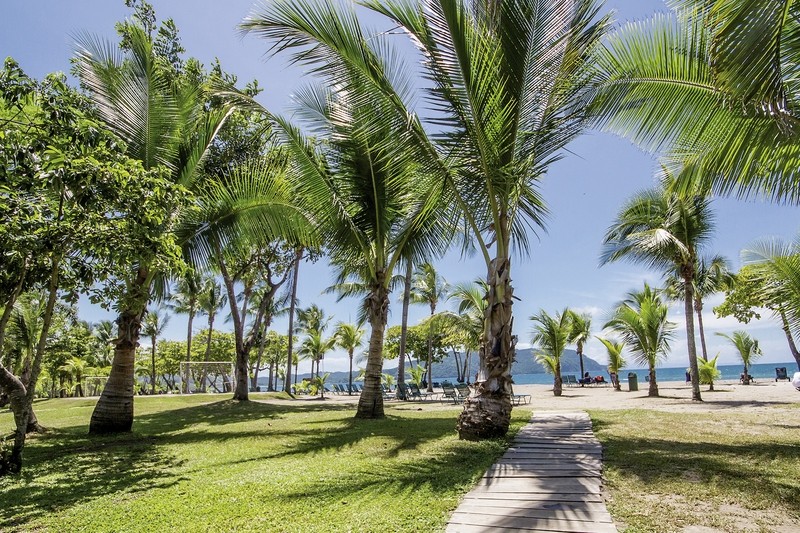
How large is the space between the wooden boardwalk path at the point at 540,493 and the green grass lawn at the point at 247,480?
236 mm

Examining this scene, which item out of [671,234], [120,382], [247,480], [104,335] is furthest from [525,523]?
[104,335]

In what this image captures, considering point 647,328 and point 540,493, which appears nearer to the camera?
point 540,493

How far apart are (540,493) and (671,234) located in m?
13.6

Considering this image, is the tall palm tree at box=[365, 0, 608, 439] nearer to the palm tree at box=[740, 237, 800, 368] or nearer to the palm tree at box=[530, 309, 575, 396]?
the palm tree at box=[740, 237, 800, 368]

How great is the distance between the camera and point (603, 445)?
696 cm

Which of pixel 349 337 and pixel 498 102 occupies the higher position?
→ pixel 498 102

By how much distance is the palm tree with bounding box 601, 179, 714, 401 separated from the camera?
1536cm

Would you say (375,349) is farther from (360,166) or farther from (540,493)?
(540,493)

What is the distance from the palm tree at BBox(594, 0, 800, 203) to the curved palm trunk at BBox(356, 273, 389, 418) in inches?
261

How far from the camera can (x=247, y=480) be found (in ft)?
18.2

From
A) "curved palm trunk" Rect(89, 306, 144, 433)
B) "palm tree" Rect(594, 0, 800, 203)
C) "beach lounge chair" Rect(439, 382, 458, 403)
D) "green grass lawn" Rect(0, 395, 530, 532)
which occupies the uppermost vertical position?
"palm tree" Rect(594, 0, 800, 203)

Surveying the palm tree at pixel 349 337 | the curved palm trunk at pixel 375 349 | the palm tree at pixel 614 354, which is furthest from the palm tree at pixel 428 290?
the curved palm trunk at pixel 375 349

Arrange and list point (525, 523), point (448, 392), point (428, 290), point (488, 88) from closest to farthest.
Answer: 1. point (525, 523)
2. point (488, 88)
3. point (448, 392)
4. point (428, 290)

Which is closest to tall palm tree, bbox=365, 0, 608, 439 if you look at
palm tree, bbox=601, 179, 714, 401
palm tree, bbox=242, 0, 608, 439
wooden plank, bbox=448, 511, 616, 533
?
palm tree, bbox=242, 0, 608, 439
